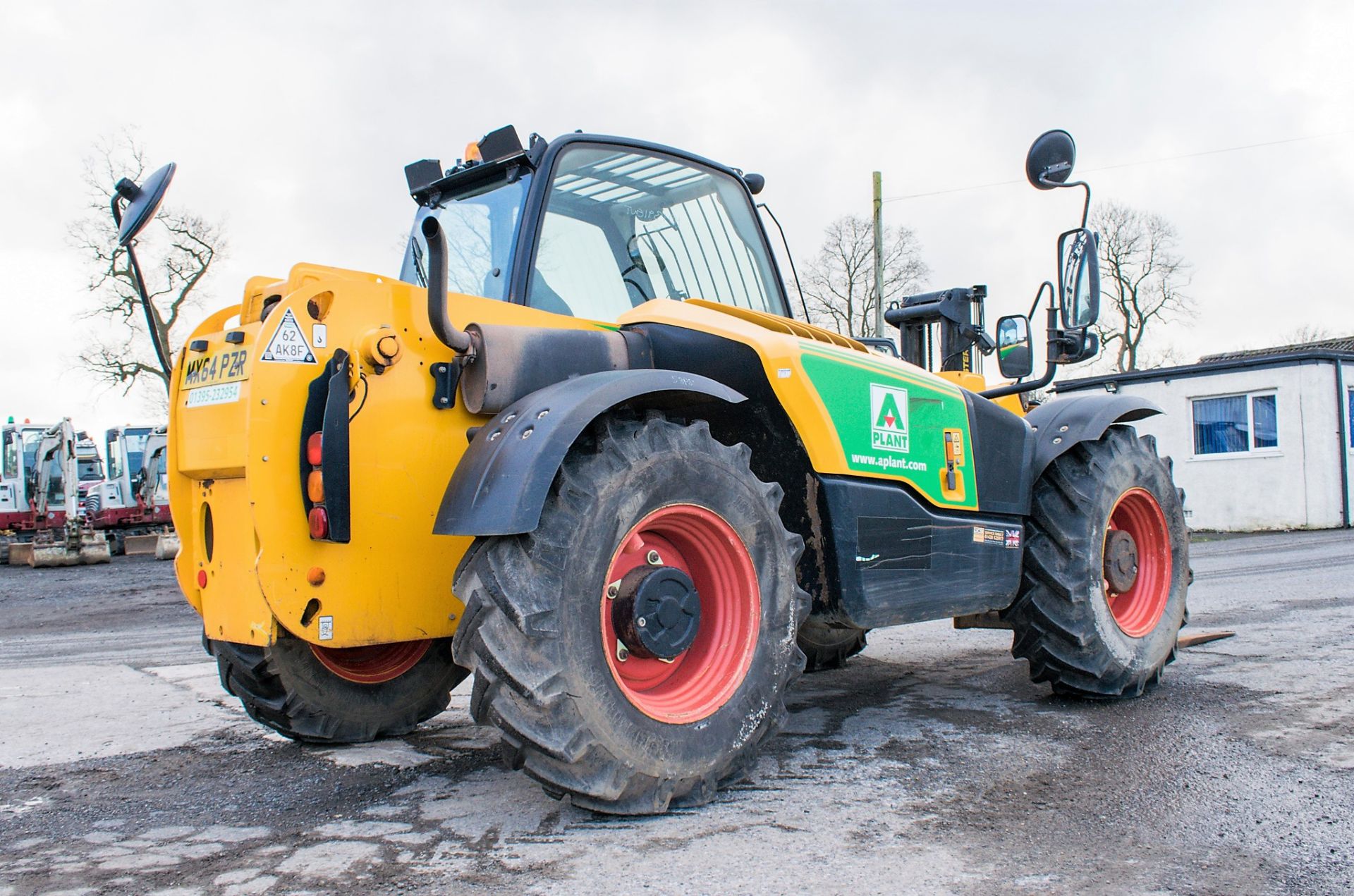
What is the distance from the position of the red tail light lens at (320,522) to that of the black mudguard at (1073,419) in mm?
3241

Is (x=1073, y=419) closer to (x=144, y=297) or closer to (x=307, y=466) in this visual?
(x=307, y=466)

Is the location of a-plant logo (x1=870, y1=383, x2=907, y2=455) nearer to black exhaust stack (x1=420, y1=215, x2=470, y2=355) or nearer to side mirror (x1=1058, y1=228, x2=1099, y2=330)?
side mirror (x1=1058, y1=228, x2=1099, y2=330)

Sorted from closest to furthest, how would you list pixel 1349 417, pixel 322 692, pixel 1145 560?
pixel 322 692 < pixel 1145 560 < pixel 1349 417

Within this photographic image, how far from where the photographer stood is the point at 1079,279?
4660 mm

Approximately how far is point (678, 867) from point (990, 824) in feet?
3.24

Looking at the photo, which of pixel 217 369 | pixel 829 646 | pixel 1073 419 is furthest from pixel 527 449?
pixel 829 646

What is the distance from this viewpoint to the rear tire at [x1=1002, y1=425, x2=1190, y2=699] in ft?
16.2

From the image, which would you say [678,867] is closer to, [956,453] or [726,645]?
[726,645]

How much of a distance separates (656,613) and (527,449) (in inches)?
26.5

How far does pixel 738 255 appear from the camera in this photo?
4.91 meters

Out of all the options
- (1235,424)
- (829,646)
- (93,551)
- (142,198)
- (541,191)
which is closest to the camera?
(142,198)

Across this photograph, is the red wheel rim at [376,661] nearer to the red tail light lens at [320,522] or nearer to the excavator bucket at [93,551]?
the red tail light lens at [320,522]

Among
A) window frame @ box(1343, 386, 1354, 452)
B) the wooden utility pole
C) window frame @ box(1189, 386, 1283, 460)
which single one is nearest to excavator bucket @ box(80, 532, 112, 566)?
the wooden utility pole

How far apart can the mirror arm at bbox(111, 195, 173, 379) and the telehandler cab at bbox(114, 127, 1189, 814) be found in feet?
0.14
